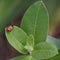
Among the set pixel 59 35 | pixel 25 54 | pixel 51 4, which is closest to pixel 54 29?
pixel 59 35

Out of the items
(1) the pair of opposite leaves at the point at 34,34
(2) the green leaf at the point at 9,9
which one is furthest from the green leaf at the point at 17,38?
(2) the green leaf at the point at 9,9

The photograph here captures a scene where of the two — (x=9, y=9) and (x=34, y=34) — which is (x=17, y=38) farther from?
(x=9, y=9)

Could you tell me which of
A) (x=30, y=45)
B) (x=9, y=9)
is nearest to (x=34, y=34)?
(x=30, y=45)

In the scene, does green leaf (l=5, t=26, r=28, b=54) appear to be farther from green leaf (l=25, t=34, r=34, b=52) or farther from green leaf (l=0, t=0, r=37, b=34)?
green leaf (l=0, t=0, r=37, b=34)

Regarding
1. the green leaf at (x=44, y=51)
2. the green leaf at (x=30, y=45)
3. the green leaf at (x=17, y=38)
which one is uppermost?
the green leaf at (x=17, y=38)

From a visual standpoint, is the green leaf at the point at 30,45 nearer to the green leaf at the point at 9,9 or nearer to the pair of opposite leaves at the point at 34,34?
the pair of opposite leaves at the point at 34,34

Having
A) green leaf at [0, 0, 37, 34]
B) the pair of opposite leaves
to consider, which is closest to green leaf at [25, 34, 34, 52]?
the pair of opposite leaves

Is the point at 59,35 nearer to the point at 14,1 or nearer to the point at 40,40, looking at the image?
the point at 14,1
